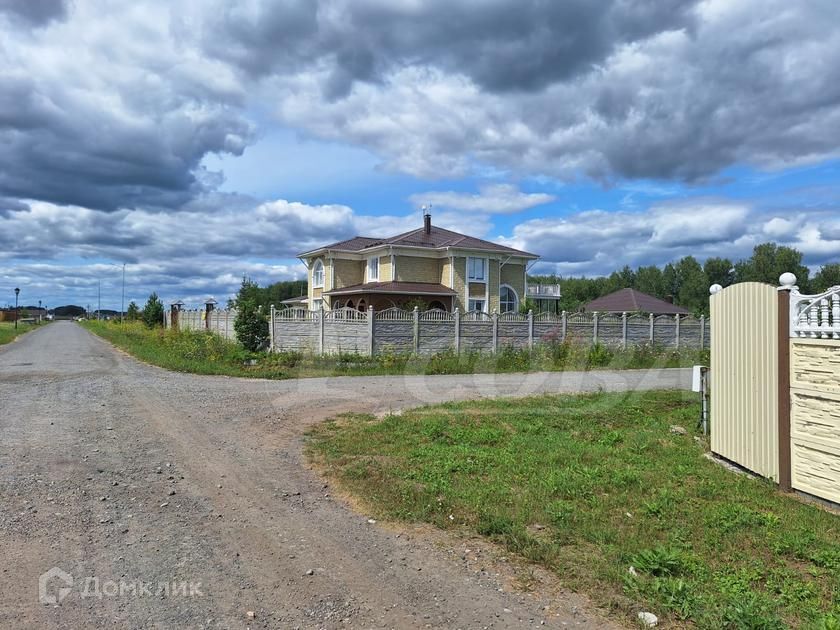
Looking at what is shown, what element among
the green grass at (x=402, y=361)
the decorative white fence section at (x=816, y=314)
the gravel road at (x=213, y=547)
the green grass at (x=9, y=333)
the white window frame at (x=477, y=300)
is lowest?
the gravel road at (x=213, y=547)

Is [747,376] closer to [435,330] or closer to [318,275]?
[435,330]

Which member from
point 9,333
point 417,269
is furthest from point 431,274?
point 9,333

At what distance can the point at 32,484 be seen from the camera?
19.1 ft

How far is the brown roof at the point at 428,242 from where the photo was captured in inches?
1244

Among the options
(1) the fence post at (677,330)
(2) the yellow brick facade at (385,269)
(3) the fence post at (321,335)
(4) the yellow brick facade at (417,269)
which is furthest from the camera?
(4) the yellow brick facade at (417,269)

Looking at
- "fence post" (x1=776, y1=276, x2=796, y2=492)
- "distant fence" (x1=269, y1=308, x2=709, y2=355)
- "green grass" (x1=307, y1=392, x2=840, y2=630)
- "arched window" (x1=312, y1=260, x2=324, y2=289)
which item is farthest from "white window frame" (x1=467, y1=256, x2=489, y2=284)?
"fence post" (x1=776, y1=276, x2=796, y2=492)

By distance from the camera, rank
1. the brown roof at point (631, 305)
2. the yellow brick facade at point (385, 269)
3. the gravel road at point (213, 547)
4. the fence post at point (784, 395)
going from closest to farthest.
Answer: the gravel road at point (213, 547), the fence post at point (784, 395), the yellow brick facade at point (385, 269), the brown roof at point (631, 305)

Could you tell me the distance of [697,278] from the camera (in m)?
78.3

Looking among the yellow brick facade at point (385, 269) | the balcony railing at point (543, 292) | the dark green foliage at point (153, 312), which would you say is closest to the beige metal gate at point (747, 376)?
the yellow brick facade at point (385, 269)

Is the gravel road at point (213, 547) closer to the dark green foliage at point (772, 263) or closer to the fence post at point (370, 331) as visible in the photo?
the fence post at point (370, 331)

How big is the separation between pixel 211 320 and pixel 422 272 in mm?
12538

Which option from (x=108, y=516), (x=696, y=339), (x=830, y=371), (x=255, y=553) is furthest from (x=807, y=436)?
(x=696, y=339)

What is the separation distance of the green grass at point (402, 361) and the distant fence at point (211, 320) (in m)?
5.97

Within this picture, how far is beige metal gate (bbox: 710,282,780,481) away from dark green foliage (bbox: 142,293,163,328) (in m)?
45.8
